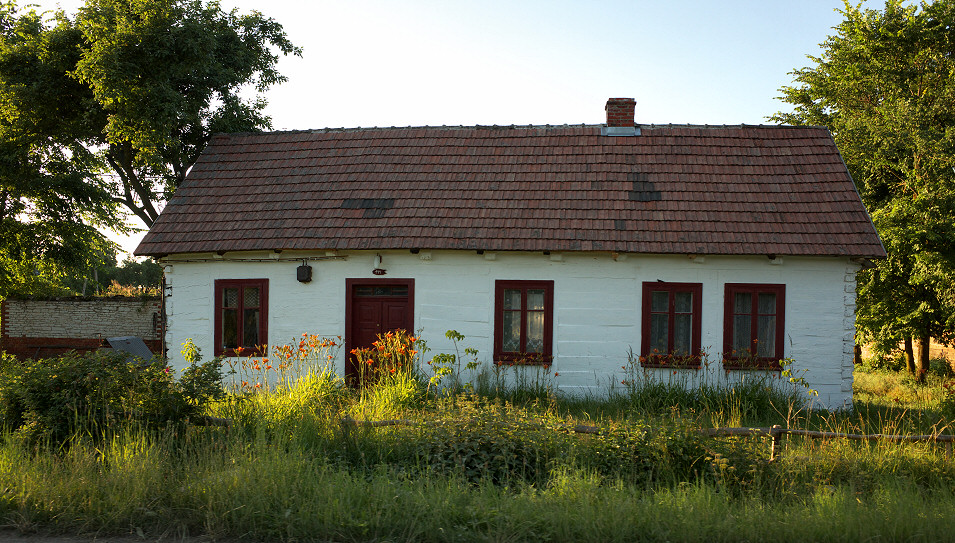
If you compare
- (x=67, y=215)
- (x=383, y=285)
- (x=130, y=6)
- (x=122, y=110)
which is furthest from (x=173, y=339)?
(x=130, y=6)

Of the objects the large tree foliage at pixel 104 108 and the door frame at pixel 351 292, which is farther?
the large tree foliage at pixel 104 108

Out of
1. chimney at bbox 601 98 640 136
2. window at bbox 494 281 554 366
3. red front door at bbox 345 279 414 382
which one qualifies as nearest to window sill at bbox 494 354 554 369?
window at bbox 494 281 554 366

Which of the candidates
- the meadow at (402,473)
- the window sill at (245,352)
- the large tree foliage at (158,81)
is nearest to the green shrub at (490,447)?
the meadow at (402,473)

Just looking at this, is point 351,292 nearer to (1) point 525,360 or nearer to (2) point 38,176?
(1) point 525,360

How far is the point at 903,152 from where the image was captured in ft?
53.1

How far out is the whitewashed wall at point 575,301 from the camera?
10805 mm

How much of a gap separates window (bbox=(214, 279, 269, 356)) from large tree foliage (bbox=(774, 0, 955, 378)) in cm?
1392

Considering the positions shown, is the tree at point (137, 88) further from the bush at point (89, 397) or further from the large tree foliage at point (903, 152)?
the large tree foliage at point (903, 152)

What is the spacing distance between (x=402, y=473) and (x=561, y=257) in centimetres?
616

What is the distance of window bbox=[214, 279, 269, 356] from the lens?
11.7 m

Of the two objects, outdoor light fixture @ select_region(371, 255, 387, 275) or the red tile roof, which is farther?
outdoor light fixture @ select_region(371, 255, 387, 275)

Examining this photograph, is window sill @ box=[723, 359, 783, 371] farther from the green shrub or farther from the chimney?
the chimney

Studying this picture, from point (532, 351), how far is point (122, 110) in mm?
10123

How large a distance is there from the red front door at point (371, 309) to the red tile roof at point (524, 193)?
797 millimetres
